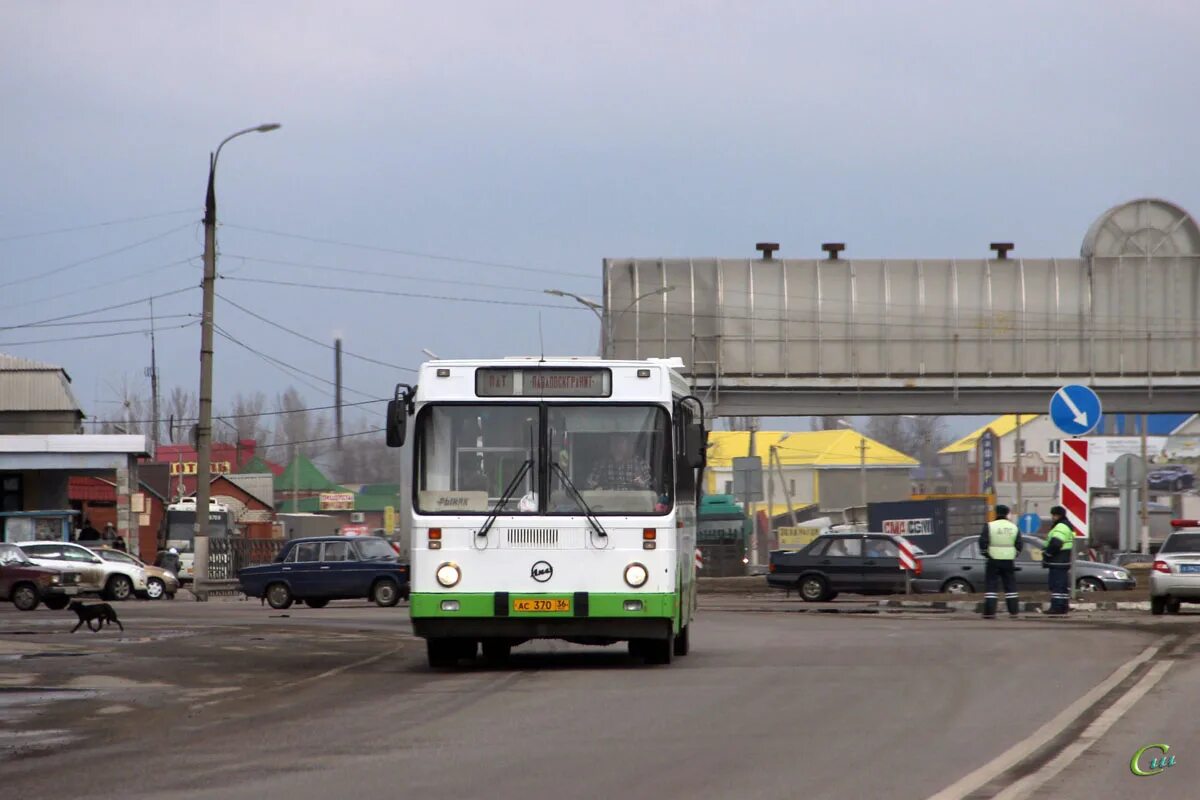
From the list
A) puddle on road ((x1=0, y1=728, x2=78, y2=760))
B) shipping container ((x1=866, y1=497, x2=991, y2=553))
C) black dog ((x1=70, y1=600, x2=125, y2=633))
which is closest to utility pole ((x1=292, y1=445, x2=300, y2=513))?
shipping container ((x1=866, y1=497, x2=991, y2=553))

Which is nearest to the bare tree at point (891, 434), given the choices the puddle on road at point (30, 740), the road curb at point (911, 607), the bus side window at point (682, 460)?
the road curb at point (911, 607)

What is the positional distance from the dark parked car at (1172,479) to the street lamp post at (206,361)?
71.3 meters

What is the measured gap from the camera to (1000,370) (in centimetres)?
4941

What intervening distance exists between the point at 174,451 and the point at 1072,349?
75466mm

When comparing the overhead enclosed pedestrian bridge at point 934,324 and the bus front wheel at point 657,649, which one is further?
the overhead enclosed pedestrian bridge at point 934,324

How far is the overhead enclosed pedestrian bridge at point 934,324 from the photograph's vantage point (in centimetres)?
4925

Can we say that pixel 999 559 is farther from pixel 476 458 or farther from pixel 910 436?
pixel 910 436

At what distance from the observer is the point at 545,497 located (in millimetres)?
15781

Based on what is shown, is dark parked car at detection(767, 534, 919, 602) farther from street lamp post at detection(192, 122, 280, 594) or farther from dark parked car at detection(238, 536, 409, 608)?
street lamp post at detection(192, 122, 280, 594)

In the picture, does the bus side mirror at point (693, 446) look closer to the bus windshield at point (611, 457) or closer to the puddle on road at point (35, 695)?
the bus windshield at point (611, 457)

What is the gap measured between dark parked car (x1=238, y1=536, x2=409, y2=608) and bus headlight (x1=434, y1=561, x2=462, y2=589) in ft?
64.5

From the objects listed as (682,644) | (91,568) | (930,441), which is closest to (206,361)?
(91,568)

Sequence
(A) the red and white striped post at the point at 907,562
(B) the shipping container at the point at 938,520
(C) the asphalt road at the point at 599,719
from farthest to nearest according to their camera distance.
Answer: (B) the shipping container at the point at 938,520, (A) the red and white striped post at the point at 907,562, (C) the asphalt road at the point at 599,719

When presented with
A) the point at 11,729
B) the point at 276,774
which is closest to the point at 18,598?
the point at 11,729
